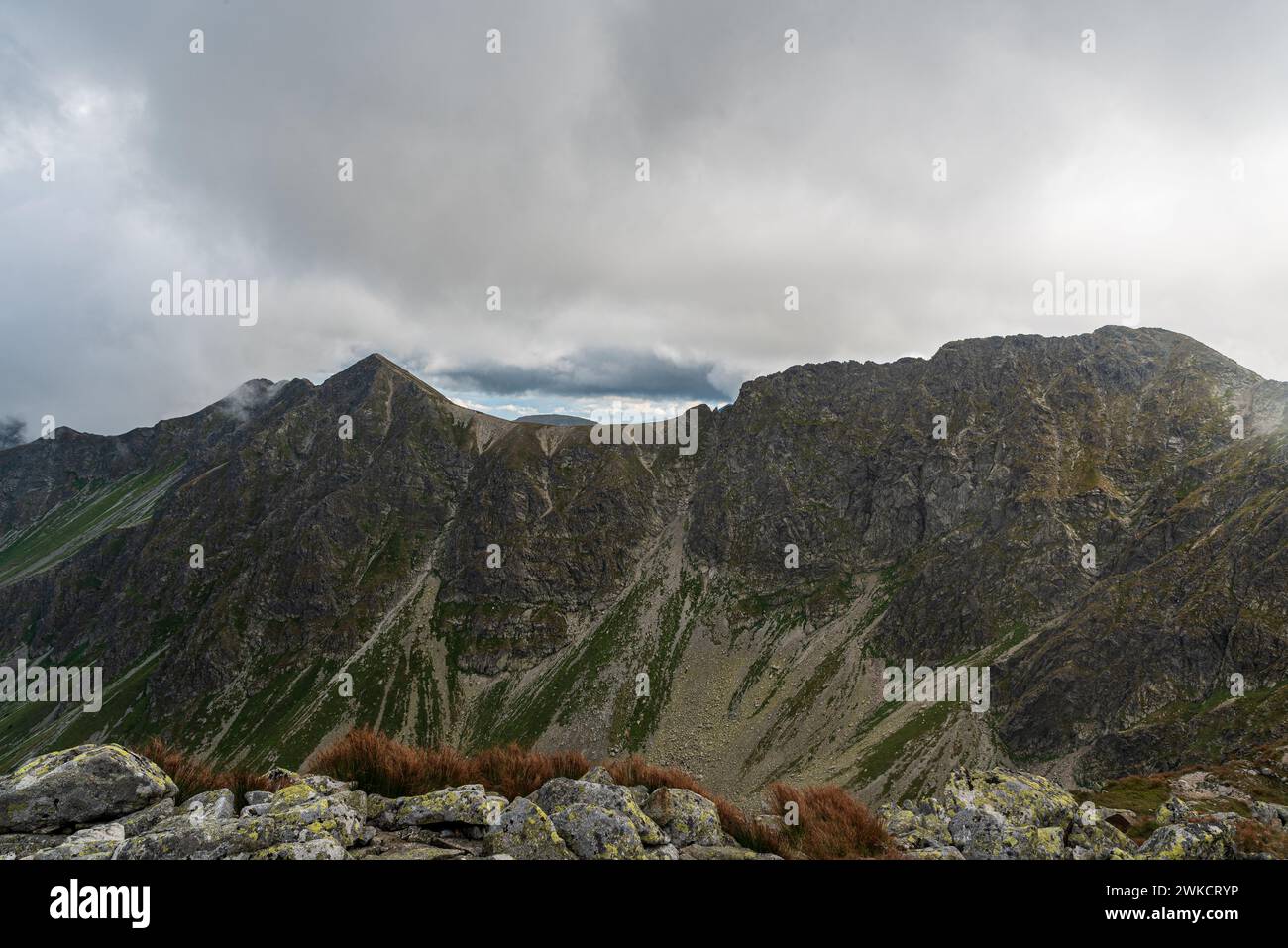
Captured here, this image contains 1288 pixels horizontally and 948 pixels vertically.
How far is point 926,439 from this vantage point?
582 ft

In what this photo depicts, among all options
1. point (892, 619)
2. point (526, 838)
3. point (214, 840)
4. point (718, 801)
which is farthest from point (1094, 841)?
point (892, 619)

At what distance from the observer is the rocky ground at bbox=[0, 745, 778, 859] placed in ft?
30.2

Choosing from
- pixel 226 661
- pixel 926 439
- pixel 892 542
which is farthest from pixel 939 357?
pixel 226 661

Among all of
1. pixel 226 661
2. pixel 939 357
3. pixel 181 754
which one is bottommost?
pixel 226 661

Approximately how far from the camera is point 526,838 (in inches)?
411

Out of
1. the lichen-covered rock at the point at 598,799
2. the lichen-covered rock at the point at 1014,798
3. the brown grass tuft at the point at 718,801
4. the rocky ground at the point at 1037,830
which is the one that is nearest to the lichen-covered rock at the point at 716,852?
the lichen-covered rock at the point at 598,799

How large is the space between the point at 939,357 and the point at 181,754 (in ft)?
741

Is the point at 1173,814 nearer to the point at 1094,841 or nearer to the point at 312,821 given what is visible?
the point at 1094,841

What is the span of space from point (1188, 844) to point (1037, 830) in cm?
320

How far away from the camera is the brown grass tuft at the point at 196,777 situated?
12789 mm

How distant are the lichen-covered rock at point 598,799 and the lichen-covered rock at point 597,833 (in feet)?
1.66

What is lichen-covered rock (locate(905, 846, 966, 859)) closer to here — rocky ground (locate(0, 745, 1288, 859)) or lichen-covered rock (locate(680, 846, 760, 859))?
rocky ground (locate(0, 745, 1288, 859))
